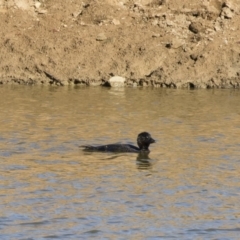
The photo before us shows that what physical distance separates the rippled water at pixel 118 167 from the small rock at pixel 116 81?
1.37 m

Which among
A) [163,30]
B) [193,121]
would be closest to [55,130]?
[193,121]

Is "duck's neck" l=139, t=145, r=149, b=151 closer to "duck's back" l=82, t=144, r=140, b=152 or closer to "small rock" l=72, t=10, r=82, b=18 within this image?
"duck's back" l=82, t=144, r=140, b=152

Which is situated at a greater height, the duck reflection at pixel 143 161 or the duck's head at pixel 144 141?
the duck's head at pixel 144 141

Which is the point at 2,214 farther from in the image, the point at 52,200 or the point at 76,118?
the point at 76,118

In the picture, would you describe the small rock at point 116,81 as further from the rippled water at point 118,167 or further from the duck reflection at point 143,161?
the duck reflection at point 143,161

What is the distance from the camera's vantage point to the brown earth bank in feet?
82.3

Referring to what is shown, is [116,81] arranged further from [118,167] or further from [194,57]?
[118,167]

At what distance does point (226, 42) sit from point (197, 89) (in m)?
1.99

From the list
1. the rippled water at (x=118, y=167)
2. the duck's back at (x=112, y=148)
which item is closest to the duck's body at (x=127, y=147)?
the duck's back at (x=112, y=148)

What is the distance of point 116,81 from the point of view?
976 inches

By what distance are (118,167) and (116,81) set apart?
33.4 ft

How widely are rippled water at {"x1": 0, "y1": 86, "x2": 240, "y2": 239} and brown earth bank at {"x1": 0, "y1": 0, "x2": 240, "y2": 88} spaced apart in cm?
178

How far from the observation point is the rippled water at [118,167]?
36.9ft

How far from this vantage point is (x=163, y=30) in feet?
86.3
